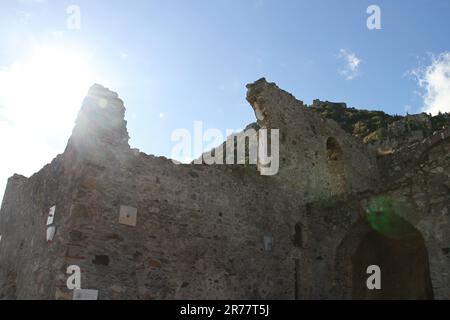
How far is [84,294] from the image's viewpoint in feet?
24.1

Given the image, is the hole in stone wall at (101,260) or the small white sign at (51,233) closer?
the hole in stone wall at (101,260)

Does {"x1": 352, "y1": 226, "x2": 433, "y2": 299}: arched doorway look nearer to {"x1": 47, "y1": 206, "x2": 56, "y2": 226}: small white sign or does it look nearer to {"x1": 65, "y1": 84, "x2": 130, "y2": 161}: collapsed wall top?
{"x1": 65, "y1": 84, "x2": 130, "y2": 161}: collapsed wall top

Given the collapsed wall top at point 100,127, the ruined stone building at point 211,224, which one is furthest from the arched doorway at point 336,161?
the collapsed wall top at point 100,127

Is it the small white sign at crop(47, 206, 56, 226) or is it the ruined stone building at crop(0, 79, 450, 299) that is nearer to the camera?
the ruined stone building at crop(0, 79, 450, 299)

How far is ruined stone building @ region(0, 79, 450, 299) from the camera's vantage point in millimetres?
8039

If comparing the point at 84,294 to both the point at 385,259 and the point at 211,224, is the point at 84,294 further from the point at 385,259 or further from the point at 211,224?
the point at 385,259

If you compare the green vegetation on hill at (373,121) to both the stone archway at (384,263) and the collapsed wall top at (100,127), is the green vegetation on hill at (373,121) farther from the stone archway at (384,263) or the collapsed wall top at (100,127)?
the collapsed wall top at (100,127)

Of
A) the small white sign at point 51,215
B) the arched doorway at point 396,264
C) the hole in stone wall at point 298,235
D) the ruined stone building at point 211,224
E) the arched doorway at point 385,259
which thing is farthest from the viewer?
the arched doorway at point 396,264

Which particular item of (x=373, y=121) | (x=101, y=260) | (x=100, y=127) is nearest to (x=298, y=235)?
(x=101, y=260)

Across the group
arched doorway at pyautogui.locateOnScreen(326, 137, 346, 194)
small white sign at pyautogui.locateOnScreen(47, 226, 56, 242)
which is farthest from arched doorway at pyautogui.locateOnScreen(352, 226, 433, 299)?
small white sign at pyautogui.locateOnScreen(47, 226, 56, 242)

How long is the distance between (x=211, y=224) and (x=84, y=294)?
3.08 metres

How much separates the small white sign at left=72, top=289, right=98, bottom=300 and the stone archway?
20.4ft

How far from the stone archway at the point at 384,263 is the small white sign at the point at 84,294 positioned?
6.23 meters

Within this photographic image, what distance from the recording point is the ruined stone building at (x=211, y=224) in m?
8.04
